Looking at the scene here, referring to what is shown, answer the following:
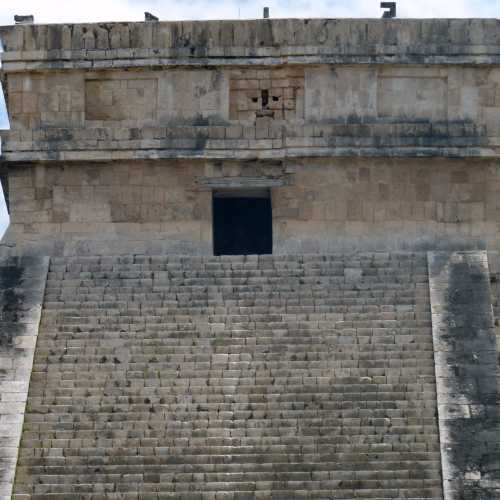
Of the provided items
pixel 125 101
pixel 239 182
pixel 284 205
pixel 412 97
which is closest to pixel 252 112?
pixel 239 182

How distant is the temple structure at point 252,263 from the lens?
83.7ft

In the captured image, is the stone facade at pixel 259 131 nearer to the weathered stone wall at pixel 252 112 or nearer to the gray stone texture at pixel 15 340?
the weathered stone wall at pixel 252 112

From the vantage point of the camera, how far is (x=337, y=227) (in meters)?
28.7

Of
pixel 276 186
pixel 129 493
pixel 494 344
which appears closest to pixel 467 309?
pixel 494 344

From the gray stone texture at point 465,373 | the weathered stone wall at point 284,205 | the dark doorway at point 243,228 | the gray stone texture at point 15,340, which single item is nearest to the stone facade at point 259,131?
the weathered stone wall at point 284,205

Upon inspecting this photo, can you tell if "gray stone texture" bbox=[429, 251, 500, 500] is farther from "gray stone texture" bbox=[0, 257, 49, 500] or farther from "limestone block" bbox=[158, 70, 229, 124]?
"gray stone texture" bbox=[0, 257, 49, 500]

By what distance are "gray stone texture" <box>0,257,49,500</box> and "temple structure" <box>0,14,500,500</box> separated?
3cm

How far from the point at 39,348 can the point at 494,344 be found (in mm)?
5529

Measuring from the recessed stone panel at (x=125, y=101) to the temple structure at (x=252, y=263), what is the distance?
1.3 inches

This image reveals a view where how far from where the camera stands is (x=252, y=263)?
27984mm

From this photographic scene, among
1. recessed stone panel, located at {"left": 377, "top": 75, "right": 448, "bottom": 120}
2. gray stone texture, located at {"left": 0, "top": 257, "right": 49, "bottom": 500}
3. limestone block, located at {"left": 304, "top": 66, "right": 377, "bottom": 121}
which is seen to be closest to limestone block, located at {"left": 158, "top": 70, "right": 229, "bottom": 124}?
limestone block, located at {"left": 304, "top": 66, "right": 377, "bottom": 121}

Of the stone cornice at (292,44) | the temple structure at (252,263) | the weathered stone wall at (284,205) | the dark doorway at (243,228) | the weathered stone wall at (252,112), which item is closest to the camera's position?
the temple structure at (252,263)

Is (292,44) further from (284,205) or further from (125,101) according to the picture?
(125,101)

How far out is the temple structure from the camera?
83.7 feet
